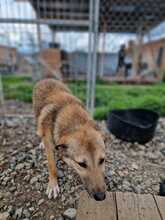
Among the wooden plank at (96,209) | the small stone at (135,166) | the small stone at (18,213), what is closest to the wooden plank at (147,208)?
the wooden plank at (96,209)

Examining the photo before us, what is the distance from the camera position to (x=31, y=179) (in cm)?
211

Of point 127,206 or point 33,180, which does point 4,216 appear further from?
point 127,206

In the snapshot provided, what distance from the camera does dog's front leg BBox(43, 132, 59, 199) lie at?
1907 millimetres

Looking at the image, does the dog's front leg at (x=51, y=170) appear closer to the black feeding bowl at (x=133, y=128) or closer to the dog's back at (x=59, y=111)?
the dog's back at (x=59, y=111)

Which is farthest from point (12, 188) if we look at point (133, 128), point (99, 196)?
point (133, 128)

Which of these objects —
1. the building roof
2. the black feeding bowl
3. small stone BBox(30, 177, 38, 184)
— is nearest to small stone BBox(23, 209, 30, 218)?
small stone BBox(30, 177, 38, 184)

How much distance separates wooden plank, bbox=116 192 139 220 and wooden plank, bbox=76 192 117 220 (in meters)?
0.05

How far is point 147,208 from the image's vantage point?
1496 millimetres

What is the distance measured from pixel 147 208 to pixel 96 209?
0.44 metres

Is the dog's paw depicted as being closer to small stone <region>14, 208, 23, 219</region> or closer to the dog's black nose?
small stone <region>14, 208, 23, 219</region>

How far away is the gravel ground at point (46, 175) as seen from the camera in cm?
176

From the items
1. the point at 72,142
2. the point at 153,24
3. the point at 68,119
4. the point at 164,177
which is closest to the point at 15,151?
the point at 68,119

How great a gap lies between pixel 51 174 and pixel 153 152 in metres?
1.88

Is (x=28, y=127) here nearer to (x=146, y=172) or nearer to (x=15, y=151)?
(x=15, y=151)
